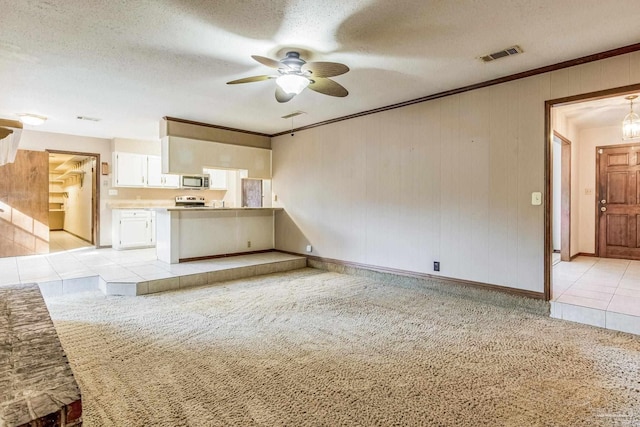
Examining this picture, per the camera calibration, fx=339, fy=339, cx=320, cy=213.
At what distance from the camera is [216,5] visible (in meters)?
2.42

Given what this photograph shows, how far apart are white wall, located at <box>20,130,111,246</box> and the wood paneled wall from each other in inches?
8.4

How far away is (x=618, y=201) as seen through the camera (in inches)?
244

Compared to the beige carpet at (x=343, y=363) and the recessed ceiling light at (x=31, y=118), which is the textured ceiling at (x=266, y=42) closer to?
the recessed ceiling light at (x=31, y=118)

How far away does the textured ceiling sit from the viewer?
2465 millimetres

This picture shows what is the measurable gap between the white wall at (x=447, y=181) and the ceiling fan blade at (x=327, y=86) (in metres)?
1.74

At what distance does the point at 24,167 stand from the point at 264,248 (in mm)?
4742

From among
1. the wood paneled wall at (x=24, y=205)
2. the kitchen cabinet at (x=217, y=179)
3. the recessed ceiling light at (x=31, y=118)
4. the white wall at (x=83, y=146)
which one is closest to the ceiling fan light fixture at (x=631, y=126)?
the kitchen cabinet at (x=217, y=179)

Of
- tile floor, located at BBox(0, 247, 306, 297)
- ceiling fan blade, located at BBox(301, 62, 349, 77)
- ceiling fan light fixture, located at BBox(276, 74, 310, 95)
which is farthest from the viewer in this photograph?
tile floor, located at BBox(0, 247, 306, 297)

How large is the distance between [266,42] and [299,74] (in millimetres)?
385

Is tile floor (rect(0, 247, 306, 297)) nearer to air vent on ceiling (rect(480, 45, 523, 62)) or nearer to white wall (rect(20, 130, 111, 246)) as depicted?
white wall (rect(20, 130, 111, 246))

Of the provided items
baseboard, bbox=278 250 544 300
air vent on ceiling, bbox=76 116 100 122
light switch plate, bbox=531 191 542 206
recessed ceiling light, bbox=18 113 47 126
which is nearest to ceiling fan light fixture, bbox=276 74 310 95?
light switch plate, bbox=531 191 542 206

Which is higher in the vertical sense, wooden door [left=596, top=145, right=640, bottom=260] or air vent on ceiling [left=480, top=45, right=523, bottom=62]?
air vent on ceiling [left=480, top=45, right=523, bottom=62]

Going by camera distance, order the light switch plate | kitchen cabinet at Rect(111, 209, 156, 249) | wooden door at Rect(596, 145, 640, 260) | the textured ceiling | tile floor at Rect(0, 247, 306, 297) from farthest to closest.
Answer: kitchen cabinet at Rect(111, 209, 156, 249) < wooden door at Rect(596, 145, 640, 260) < tile floor at Rect(0, 247, 306, 297) < the light switch plate < the textured ceiling

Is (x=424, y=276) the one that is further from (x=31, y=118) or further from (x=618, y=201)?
(x=31, y=118)
